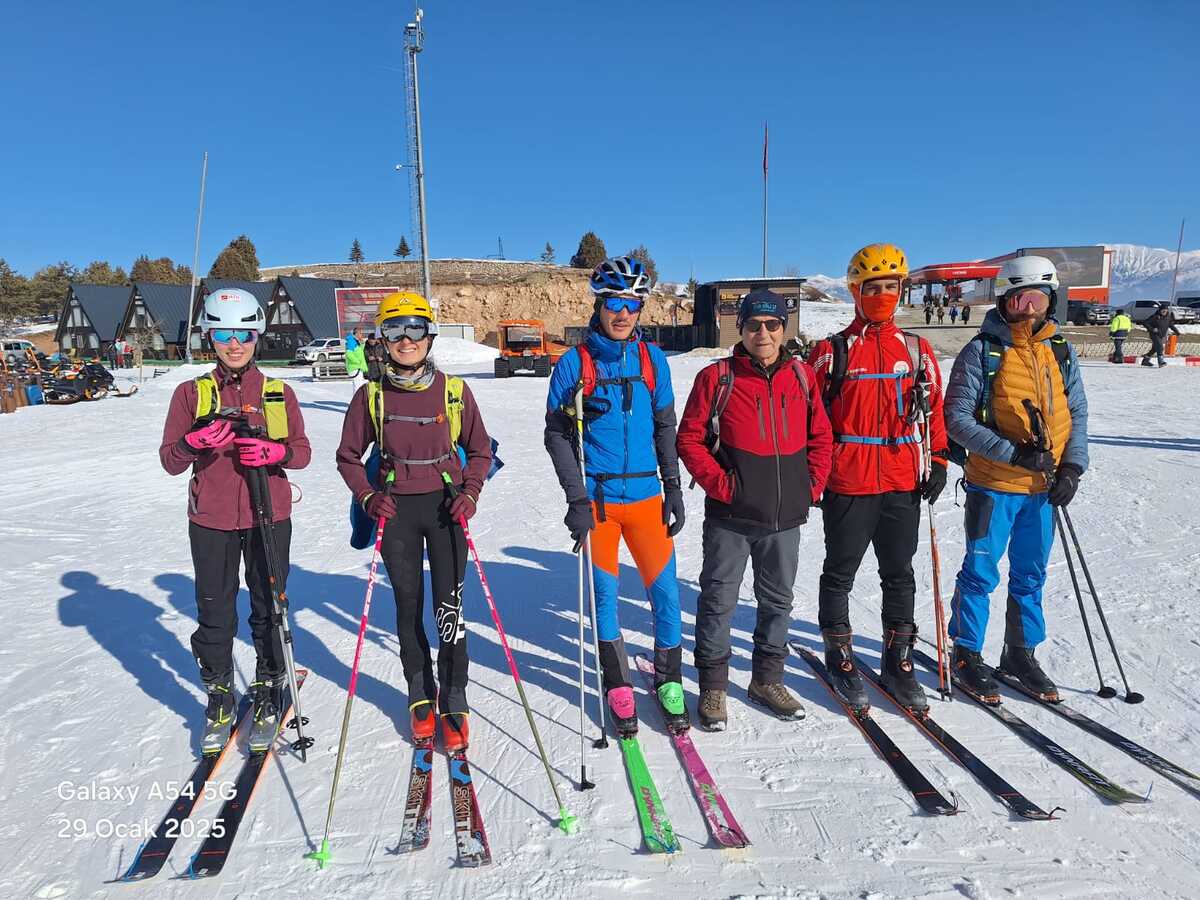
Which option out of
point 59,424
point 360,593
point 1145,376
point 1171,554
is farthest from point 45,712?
point 1145,376

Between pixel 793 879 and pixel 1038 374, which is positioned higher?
pixel 1038 374

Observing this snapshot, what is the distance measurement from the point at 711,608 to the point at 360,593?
3.33 m

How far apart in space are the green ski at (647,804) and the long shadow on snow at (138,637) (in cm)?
233

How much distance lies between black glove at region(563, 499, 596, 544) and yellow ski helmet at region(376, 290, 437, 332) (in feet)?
3.70

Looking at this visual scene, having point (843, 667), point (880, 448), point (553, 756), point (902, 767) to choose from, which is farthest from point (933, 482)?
point (553, 756)

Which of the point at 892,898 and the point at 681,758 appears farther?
the point at 681,758

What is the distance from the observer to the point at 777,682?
12.2 ft

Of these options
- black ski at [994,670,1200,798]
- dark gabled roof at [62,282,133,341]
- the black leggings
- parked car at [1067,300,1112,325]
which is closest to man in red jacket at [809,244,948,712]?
black ski at [994,670,1200,798]

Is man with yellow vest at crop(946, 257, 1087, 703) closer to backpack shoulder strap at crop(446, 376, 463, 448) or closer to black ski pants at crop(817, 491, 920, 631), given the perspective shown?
black ski pants at crop(817, 491, 920, 631)

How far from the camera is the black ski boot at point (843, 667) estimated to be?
3707mm

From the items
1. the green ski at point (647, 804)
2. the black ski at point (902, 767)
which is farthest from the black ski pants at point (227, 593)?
the black ski at point (902, 767)

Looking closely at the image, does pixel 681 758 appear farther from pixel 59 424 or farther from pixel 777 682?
pixel 59 424

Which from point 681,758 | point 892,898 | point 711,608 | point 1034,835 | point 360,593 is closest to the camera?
point 892,898

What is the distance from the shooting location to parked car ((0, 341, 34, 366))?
84.4ft
